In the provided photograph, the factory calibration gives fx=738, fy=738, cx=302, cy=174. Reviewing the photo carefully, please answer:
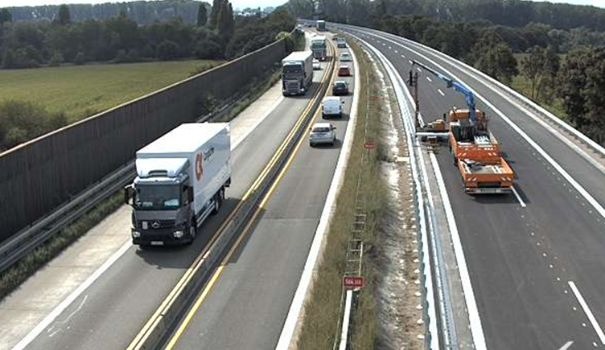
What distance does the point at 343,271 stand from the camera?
66.8 feet

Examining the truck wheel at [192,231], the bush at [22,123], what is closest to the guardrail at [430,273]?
the truck wheel at [192,231]

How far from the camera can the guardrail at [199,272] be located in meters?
17.1

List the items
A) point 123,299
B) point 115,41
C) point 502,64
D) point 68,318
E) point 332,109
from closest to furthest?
point 68,318 < point 123,299 < point 332,109 < point 502,64 < point 115,41

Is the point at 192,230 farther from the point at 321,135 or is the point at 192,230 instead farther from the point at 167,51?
the point at 167,51

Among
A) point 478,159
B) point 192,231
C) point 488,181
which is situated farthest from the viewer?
point 478,159

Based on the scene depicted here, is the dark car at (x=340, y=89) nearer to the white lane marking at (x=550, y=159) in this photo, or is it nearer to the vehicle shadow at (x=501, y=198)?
the white lane marking at (x=550, y=159)

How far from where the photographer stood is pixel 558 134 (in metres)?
41.8

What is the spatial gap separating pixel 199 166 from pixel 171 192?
227 cm

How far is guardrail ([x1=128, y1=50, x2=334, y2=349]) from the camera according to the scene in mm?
17125

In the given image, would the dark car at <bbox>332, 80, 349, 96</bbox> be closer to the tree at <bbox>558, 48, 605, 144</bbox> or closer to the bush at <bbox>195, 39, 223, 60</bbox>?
the tree at <bbox>558, 48, 605, 144</bbox>

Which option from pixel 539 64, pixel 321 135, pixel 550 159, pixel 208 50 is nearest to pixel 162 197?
pixel 321 135

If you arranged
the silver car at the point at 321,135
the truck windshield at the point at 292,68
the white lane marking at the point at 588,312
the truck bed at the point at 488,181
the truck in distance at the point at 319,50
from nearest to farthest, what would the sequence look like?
the white lane marking at the point at 588,312 → the truck bed at the point at 488,181 → the silver car at the point at 321,135 → the truck windshield at the point at 292,68 → the truck in distance at the point at 319,50

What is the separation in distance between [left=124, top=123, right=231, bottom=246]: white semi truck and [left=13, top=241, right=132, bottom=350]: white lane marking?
99cm

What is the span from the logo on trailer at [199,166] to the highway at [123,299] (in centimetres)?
203
